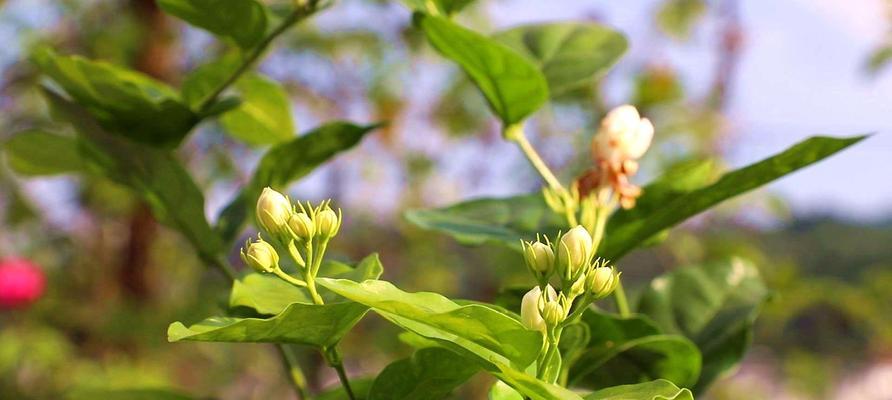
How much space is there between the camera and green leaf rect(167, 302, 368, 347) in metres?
0.18

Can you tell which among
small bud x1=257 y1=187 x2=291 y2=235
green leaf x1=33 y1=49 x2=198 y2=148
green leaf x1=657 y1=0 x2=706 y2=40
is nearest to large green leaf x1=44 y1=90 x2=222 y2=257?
green leaf x1=33 y1=49 x2=198 y2=148

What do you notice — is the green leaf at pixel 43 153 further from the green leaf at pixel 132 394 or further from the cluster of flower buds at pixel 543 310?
the cluster of flower buds at pixel 543 310

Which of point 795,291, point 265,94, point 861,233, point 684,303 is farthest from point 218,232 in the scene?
point 861,233

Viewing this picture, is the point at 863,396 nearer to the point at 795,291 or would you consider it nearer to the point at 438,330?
the point at 795,291

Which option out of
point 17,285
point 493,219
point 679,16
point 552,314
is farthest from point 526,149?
point 17,285

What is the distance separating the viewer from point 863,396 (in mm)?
2273

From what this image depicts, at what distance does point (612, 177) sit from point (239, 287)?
5.0 inches

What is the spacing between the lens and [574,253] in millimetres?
201

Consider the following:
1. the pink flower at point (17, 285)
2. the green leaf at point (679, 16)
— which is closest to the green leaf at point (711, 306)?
the green leaf at point (679, 16)

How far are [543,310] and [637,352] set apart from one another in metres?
0.10

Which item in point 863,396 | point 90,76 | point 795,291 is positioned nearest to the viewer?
point 90,76

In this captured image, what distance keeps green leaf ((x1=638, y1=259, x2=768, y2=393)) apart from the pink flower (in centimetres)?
158

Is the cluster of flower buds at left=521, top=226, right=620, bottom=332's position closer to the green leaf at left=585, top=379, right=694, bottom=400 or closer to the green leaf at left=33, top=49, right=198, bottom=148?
the green leaf at left=585, top=379, right=694, bottom=400

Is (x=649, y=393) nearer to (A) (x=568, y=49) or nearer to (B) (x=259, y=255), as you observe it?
(B) (x=259, y=255)
